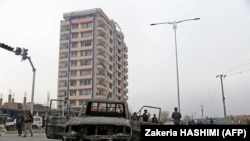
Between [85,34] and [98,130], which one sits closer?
[98,130]

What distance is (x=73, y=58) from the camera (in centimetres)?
8019

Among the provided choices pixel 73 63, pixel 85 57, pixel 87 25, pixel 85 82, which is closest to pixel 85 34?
pixel 87 25

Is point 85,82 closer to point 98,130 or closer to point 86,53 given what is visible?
point 86,53

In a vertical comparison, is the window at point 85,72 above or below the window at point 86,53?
below

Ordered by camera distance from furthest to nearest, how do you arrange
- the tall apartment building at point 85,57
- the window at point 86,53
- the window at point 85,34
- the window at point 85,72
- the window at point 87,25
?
the window at point 87,25, the window at point 85,34, the window at point 86,53, the window at point 85,72, the tall apartment building at point 85,57

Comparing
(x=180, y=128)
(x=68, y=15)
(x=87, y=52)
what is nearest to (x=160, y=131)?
(x=180, y=128)

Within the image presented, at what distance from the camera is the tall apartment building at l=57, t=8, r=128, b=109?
76750 mm

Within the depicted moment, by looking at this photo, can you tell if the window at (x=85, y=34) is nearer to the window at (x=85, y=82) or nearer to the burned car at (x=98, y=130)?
the window at (x=85, y=82)

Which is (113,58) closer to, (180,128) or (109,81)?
(109,81)

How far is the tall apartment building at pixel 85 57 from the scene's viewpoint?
76750 mm

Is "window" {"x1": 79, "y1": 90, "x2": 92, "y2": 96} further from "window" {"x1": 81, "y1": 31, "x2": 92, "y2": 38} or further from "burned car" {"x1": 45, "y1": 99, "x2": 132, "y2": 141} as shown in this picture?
"burned car" {"x1": 45, "y1": 99, "x2": 132, "y2": 141}

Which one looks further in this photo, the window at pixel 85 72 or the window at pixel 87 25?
the window at pixel 87 25

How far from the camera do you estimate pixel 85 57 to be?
260 feet

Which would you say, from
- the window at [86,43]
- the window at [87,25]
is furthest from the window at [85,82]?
the window at [87,25]
